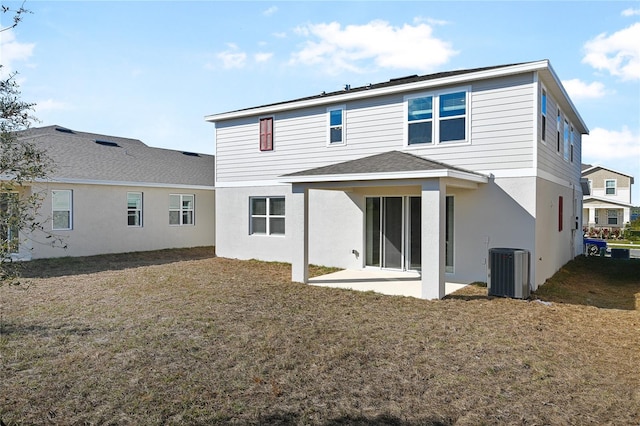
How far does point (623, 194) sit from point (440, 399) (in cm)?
4287

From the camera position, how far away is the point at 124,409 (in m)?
3.98

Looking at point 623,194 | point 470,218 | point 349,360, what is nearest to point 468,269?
point 470,218

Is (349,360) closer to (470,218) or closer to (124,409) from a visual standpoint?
(124,409)

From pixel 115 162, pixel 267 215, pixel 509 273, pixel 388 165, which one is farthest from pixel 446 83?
pixel 115 162

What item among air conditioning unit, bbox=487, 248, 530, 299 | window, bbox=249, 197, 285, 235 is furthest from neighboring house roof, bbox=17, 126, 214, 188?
air conditioning unit, bbox=487, 248, 530, 299

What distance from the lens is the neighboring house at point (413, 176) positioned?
9.90 meters

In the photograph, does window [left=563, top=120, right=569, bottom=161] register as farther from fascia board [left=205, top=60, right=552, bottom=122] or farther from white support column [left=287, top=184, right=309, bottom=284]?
white support column [left=287, top=184, right=309, bottom=284]

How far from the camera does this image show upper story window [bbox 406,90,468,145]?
10.9 metres

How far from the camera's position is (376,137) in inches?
485

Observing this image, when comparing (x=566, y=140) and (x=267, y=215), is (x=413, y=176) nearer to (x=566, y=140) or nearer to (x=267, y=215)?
(x=267, y=215)

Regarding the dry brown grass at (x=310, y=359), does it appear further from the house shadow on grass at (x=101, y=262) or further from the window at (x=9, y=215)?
the house shadow on grass at (x=101, y=262)

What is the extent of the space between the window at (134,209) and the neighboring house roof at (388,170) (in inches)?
415

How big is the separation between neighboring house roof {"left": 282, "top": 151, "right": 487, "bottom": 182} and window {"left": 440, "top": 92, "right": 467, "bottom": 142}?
1070mm

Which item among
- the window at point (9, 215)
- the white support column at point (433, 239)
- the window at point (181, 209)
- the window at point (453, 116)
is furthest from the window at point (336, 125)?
the window at point (9, 215)
